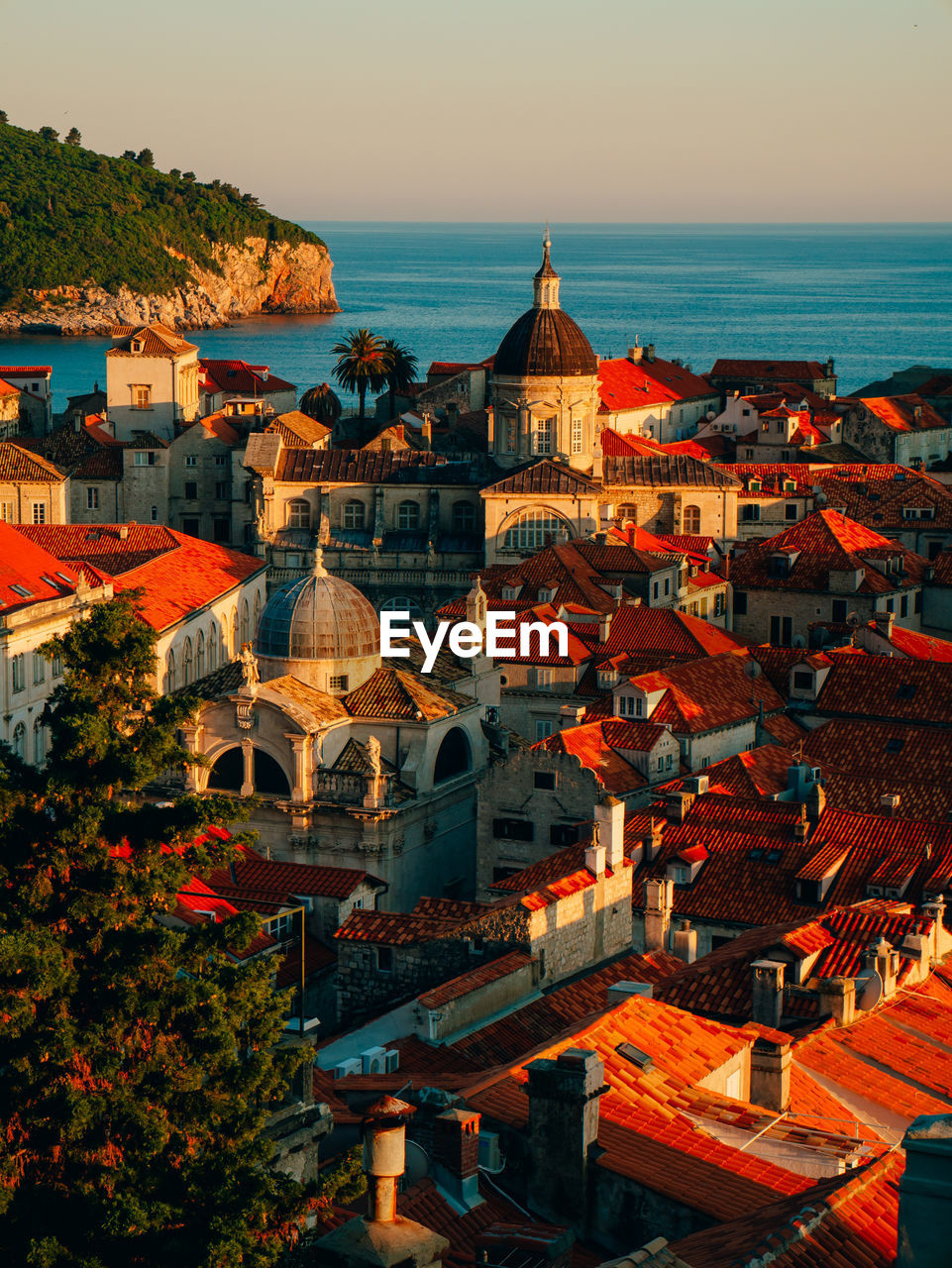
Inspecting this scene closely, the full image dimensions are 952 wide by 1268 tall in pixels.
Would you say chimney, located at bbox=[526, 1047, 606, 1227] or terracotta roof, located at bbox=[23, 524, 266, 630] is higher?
chimney, located at bbox=[526, 1047, 606, 1227]

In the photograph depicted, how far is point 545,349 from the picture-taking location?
294ft

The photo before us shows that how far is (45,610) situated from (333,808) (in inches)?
677

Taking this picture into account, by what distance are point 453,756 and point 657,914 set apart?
13.3 metres

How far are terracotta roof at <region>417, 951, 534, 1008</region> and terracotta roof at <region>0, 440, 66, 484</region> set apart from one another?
201 feet

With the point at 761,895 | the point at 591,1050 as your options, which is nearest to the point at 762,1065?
the point at 591,1050

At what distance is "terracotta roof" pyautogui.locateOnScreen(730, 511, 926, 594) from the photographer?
7350cm

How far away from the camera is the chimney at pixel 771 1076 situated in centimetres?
2802

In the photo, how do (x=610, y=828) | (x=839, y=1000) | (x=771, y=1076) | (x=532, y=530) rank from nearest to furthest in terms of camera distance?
(x=771, y=1076) < (x=839, y=1000) < (x=610, y=828) < (x=532, y=530)

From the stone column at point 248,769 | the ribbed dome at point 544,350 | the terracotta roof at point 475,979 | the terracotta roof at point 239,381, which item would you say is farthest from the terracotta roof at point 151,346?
the terracotta roof at point 475,979

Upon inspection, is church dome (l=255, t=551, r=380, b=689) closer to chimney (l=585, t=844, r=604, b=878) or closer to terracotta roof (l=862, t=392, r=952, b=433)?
chimney (l=585, t=844, r=604, b=878)

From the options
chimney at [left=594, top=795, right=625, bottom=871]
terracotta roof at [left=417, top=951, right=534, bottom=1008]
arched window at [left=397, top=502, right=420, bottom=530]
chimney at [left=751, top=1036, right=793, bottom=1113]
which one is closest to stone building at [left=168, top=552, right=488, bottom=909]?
chimney at [left=594, top=795, right=625, bottom=871]

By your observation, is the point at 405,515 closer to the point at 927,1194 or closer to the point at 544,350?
the point at 544,350

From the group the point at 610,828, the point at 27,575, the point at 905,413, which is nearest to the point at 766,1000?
the point at 610,828

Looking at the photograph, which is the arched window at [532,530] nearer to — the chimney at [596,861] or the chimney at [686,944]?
the chimney at [686,944]
